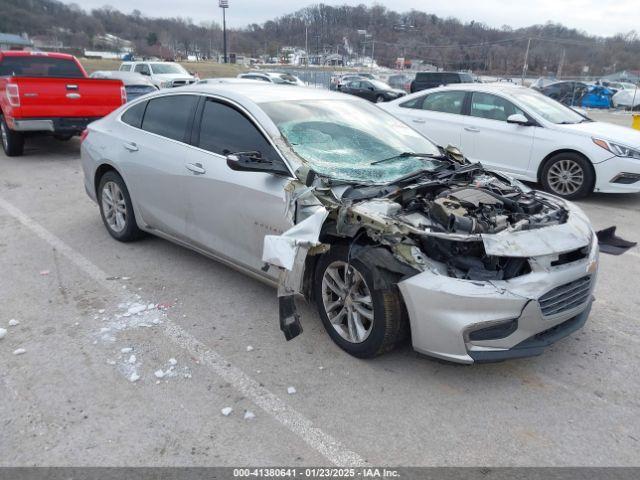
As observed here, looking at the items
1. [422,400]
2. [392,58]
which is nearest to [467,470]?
[422,400]

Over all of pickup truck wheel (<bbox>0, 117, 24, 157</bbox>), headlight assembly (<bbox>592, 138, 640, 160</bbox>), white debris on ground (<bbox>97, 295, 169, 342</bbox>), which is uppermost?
headlight assembly (<bbox>592, 138, 640, 160</bbox>)

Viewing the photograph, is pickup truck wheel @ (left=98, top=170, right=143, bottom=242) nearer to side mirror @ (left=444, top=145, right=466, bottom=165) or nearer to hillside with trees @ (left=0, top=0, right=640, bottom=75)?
side mirror @ (left=444, top=145, right=466, bottom=165)

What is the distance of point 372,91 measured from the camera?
86.2ft

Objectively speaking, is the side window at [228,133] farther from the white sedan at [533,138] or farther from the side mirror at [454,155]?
the white sedan at [533,138]

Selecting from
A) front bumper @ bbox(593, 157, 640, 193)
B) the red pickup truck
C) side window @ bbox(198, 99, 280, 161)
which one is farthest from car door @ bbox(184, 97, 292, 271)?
the red pickup truck

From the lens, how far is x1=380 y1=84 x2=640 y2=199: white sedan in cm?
702

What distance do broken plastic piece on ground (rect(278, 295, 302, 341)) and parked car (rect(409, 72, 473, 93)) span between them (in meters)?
24.0

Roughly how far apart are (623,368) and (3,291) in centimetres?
476

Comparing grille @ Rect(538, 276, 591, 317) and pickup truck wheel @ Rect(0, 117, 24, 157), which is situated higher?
grille @ Rect(538, 276, 591, 317)

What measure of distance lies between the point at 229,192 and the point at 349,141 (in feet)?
3.44

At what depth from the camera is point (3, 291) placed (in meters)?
4.24

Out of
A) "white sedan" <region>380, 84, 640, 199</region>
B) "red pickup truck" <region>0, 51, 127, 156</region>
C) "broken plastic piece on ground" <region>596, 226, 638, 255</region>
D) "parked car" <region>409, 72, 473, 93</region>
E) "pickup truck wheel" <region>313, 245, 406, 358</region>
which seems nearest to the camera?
"pickup truck wheel" <region>313, 245, 406, 358</region>

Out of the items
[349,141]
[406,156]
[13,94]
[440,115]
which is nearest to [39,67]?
[13,94]

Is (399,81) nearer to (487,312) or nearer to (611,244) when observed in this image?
(611,244)
